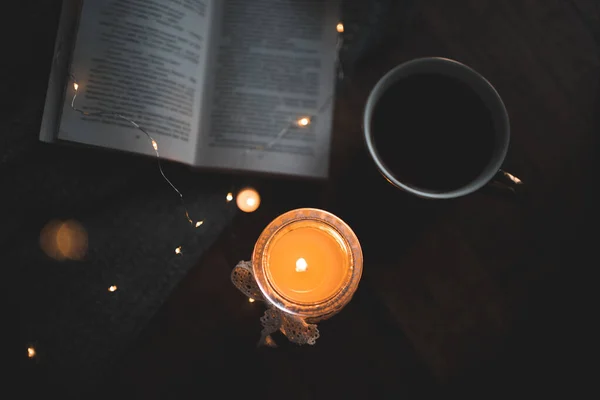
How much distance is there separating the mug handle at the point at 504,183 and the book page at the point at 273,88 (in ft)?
0.71

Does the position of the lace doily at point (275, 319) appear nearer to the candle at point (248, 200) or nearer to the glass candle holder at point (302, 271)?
the glass candle holder at point (302, 271)

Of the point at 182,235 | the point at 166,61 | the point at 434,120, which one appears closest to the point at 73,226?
the point at 182,235

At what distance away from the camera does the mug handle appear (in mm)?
592

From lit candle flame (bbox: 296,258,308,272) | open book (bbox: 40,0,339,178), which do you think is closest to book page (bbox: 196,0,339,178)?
open book (bbox: 40,0,339,178)

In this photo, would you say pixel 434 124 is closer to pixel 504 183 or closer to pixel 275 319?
pixel 504 183

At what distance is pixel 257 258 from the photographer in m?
0.59

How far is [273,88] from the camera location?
71 centimetres

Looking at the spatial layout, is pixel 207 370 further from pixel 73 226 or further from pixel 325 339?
pixel 73 226

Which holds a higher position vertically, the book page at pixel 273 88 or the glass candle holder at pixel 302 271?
the book page at pixel 273 88

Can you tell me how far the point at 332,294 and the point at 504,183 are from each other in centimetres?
25

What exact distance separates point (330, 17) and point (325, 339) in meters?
0.46

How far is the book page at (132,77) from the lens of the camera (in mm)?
652

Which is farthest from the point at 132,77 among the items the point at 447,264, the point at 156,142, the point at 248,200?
the point at 447,264

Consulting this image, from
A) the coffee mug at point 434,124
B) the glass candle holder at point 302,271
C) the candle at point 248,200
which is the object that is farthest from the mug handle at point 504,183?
the candle at point 248,200
